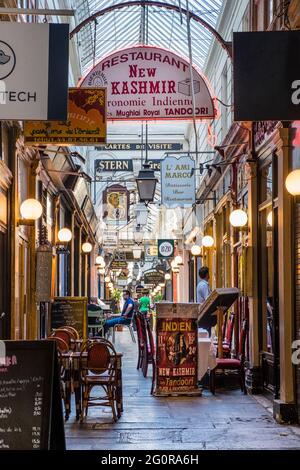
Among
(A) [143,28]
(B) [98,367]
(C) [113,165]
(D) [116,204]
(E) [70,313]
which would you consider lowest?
(B) [98,367]

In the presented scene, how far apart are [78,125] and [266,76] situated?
4553 mm

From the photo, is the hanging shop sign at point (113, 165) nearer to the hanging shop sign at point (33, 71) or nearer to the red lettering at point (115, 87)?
the red lettering at point (115, 87)

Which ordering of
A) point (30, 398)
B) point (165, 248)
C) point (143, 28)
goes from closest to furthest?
point (30, 398), point (143, 28), point (165, 248)

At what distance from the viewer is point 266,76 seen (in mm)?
6637

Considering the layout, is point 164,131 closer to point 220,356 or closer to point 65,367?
point 220,356

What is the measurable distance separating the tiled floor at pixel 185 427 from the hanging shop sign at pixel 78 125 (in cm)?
367

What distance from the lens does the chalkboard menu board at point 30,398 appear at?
544 centimetres

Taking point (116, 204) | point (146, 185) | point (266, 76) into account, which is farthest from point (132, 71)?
point (116, 204)

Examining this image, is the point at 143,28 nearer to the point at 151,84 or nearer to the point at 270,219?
the point at 151,84

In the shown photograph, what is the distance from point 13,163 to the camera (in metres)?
10.8

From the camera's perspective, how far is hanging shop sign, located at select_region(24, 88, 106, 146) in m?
10.7

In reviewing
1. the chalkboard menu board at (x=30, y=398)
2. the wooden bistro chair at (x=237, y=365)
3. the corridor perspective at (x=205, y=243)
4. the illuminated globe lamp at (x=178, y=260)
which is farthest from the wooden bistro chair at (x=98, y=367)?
the illuminated globe lamp at (x=178, y=260)

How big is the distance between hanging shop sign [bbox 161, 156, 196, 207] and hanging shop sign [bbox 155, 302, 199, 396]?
7.92 meters

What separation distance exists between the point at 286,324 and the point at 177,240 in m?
24.7
